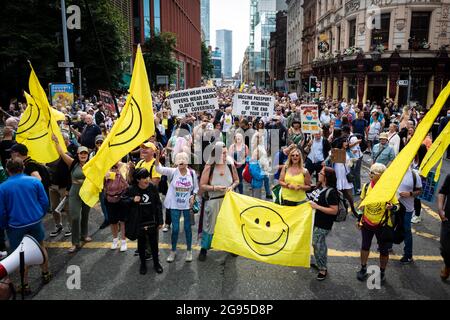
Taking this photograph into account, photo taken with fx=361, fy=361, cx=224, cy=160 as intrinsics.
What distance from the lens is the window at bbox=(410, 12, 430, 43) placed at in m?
28.4

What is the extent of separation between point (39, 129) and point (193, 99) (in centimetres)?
401

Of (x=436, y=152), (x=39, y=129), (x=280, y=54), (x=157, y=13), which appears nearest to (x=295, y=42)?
(x=280, y=54)

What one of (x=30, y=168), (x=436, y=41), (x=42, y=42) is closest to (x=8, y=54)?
(x=42, y=42)

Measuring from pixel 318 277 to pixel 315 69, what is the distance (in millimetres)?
43165

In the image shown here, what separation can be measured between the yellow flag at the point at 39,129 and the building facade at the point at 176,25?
28354 mm

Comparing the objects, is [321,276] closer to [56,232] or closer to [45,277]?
[45,277]

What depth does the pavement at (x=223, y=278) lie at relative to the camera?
15.3ft

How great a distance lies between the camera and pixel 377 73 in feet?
97.3

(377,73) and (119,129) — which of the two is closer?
(119,129)

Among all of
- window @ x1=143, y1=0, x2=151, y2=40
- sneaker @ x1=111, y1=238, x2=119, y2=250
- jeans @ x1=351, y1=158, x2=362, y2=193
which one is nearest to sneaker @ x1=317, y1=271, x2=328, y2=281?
sneaker @ x1=111, y1=238, x2=119, y2=250

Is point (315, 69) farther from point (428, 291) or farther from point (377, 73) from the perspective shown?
point (428, 291)

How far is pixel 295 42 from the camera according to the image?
62.8 metres

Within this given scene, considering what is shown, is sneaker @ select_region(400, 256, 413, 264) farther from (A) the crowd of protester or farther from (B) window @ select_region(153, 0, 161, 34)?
(B) window @ select_region(153, 0, 161, 34)
